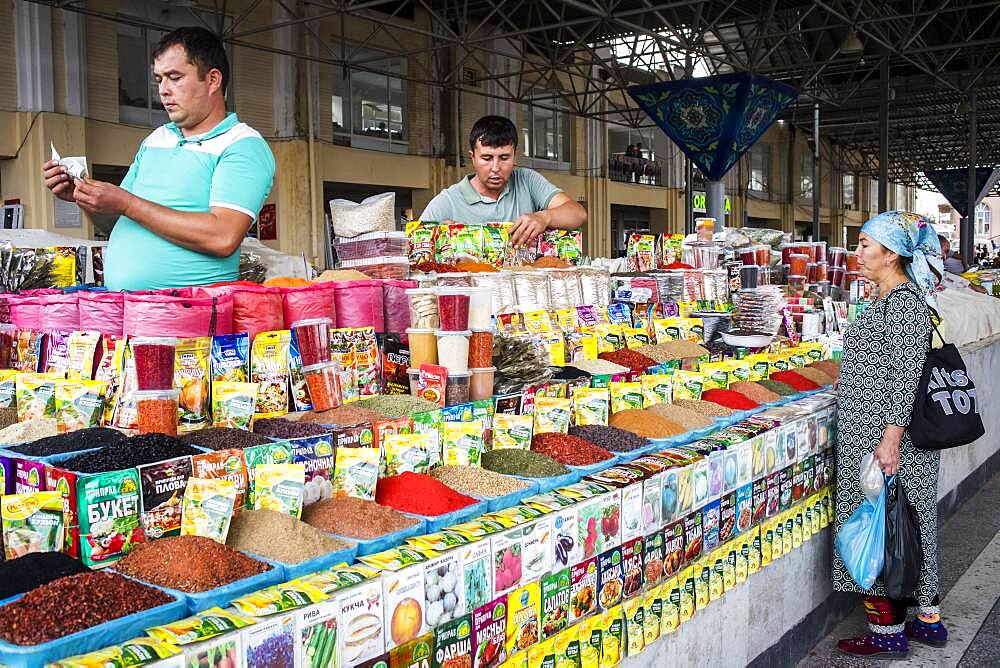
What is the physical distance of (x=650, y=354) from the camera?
3264 mm

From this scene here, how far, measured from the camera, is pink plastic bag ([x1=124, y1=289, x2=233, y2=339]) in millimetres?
1846

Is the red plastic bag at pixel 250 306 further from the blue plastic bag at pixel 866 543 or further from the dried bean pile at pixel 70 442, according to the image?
the blue plastic bag at pixel 866 543

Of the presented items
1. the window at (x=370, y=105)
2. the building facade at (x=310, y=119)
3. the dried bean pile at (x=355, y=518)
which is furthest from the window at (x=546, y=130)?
the dried bean pile at (x=355, y=518)

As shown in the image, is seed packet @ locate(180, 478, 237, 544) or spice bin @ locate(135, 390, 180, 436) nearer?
seed packet @ locate(180, 478, 237, 544)

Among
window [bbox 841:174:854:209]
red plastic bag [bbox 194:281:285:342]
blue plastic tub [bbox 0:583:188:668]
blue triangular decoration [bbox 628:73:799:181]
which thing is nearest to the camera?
blue plastic tub [bbox 0:583:188:668]

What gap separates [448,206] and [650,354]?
107 centimetres

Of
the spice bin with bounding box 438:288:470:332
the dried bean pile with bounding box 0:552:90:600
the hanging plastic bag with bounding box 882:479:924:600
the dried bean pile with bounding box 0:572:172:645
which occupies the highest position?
the spice bin with bounding box 438:288:470:332

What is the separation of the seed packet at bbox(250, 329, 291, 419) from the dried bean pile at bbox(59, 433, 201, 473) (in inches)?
16.3

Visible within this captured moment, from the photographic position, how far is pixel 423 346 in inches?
94.1

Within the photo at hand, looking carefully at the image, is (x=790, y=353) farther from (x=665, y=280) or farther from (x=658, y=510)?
(x=658, y=510)

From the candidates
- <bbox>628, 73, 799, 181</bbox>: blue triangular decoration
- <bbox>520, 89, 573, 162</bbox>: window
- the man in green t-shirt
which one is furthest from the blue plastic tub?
<bbox>520, 89, 573, 162</bbox>: window

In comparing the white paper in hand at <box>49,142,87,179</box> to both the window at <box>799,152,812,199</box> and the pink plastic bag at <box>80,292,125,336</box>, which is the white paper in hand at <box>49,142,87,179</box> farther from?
Answer: the window at <box>799,152,812,199</box>

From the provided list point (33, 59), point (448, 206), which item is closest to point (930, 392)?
point (448, 206)

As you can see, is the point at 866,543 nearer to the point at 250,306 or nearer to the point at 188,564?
the point at 250,306
